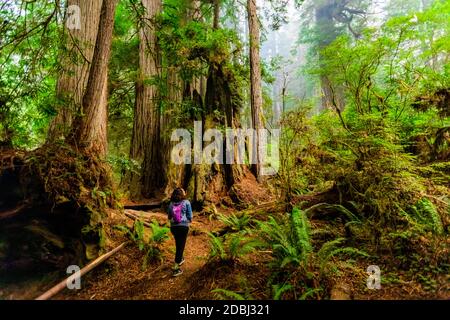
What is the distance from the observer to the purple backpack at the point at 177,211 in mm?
5320

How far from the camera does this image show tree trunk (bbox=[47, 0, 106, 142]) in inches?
222

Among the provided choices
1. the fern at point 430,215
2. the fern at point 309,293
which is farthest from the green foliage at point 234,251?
the fern at point 430,215

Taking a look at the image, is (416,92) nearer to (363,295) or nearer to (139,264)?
(363,295)

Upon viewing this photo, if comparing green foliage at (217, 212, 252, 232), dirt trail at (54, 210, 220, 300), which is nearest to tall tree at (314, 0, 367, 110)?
green foliage at (217, 212, 252, 232)

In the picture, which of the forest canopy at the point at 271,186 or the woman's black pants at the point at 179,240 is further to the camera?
the woman's black pants at the point at 179,240

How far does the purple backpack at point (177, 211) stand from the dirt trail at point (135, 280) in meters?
0.82

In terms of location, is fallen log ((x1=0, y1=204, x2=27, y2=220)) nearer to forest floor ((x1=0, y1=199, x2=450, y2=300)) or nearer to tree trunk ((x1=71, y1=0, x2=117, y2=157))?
forest floor ((x1=0, y1=199, x2=450, y2=300))

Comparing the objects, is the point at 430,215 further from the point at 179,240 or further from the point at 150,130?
the point at 150,130

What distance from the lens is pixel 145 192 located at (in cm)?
1058

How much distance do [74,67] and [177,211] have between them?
14.4 feet

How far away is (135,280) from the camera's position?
4914 millimetres

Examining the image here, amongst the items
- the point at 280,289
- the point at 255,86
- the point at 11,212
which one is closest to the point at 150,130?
the point at 255,86

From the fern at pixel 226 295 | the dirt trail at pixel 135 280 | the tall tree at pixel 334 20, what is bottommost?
the dirt trail at pixel 135 280

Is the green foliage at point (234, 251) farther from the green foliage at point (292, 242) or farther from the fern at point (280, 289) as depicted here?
the fern at point (280, 289)
